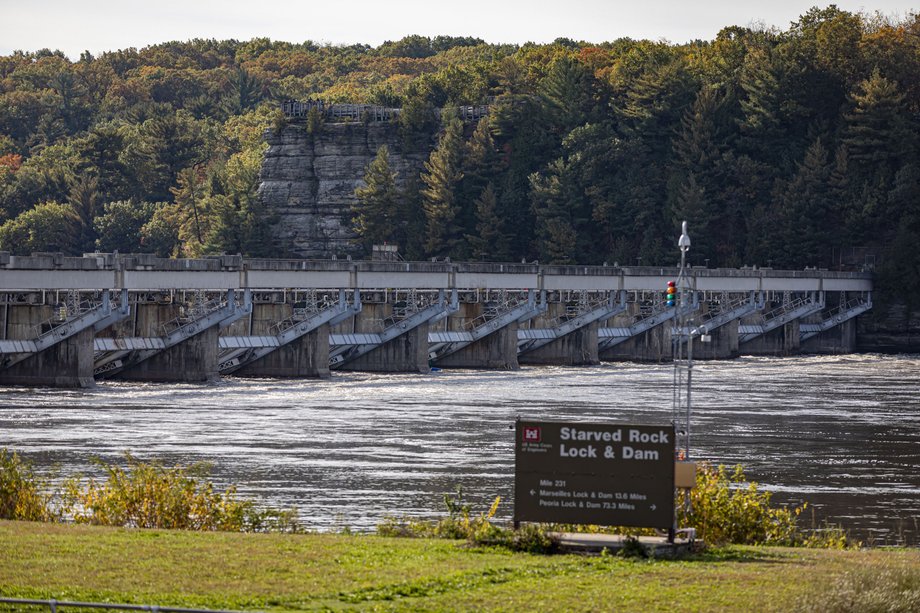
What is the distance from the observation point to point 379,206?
14225 cm

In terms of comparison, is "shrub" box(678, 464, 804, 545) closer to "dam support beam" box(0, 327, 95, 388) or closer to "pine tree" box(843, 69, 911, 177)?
"dam support beam" box(0, 327, 95, 388)

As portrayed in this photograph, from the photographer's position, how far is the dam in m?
67.4

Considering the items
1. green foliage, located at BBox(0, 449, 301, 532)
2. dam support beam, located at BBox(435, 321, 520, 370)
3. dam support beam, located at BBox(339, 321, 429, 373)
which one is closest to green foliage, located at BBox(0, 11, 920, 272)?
dam support beam, located at BBox(435, 321, 520, 370)

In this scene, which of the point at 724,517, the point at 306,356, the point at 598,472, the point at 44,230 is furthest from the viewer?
the point at 44,230

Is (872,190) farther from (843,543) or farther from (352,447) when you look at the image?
(843,543)

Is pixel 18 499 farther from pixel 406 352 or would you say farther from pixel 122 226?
pixel 122 226

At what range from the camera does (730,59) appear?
14262 centimetres

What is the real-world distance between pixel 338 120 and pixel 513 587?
13586 cm

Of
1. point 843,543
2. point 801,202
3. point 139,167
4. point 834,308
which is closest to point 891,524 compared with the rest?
point 843,543

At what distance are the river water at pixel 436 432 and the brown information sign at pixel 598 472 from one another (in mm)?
9378

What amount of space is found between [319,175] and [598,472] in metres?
132

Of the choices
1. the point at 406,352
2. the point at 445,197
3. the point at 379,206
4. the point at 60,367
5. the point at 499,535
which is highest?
the point at 445,197

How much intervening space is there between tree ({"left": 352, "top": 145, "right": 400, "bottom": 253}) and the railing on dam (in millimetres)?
41377

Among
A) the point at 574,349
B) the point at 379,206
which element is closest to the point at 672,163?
the point at 379,206
